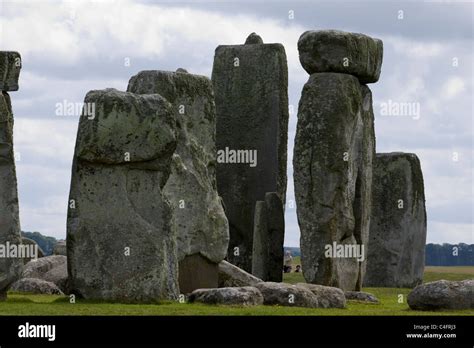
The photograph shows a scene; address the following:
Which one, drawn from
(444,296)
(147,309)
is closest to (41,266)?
(147,309)

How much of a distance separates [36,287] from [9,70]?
4.94 metres

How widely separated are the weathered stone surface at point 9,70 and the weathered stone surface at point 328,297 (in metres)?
5.91

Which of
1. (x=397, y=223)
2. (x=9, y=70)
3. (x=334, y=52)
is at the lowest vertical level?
A: (x=397, y=223)

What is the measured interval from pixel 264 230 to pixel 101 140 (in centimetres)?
967

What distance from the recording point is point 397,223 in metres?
45.2

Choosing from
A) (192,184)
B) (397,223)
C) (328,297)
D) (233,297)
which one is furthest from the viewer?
(397,223)

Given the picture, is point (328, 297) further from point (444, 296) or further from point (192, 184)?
point (192, 184)

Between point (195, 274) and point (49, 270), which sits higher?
point (49, 270)

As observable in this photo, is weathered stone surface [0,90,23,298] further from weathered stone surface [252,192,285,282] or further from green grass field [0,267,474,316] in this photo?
weathered stone surface [252,192,285,282]

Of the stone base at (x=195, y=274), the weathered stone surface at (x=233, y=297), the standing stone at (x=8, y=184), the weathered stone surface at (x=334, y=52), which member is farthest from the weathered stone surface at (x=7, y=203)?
the weathered stone surface at (x=334, y=52)

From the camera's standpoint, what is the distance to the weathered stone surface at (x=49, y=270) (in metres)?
34.4

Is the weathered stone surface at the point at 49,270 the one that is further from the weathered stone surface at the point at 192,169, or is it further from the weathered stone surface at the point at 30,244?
the weathered stone surface at the point at 30,244

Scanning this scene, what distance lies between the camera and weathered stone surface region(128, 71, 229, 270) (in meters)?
34.1
